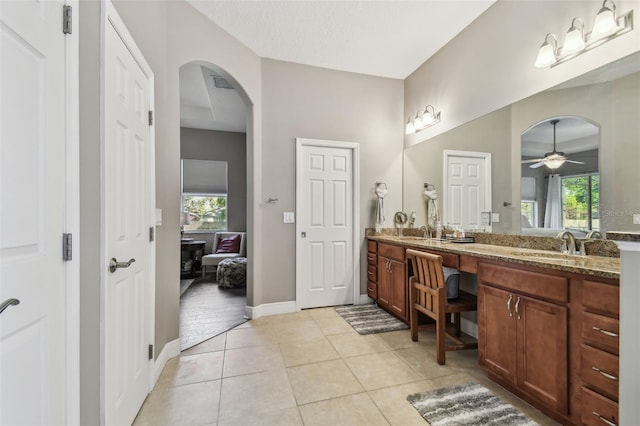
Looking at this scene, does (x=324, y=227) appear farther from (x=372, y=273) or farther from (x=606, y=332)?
(x=606, y=332)

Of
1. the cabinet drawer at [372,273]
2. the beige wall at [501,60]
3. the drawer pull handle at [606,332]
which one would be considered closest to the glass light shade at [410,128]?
the beige wall at [501,60]

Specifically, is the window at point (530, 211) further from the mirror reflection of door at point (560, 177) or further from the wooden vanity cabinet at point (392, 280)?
the wooden vanity cabinet at point (392, 280)

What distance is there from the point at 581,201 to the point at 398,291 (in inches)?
67.7

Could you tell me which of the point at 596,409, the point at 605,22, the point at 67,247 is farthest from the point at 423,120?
the point at 67,247

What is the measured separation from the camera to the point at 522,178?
7.47 feet

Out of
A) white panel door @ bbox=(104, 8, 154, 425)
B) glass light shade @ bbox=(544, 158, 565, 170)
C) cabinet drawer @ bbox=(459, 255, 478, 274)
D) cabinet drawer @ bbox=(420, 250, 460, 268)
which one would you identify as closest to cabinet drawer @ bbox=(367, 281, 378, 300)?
cabinet drawer @ bbox=(420, 250, 460, 268)

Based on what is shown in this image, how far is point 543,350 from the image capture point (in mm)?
1530

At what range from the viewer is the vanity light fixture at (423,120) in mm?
3271

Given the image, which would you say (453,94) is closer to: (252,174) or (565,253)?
(565,253)

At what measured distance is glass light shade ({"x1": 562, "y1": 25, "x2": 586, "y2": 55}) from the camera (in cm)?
179

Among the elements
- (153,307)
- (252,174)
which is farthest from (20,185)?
(252,174)

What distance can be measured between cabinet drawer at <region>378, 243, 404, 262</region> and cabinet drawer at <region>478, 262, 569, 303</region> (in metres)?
1.00

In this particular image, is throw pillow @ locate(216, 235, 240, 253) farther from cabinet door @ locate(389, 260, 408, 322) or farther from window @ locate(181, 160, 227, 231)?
cabinet door @ locate(389, 260, 408, 322)

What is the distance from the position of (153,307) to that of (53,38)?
156 centimetres
